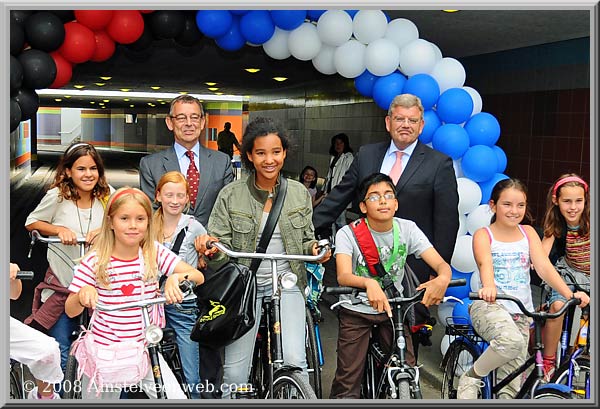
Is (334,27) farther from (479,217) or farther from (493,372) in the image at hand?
(493,372)

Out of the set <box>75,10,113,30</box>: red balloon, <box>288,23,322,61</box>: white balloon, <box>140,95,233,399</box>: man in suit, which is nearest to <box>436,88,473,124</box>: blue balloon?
<box>288,23,322,61</box>: white balloon

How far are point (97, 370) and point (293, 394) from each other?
85cm

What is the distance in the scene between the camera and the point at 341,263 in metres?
A: 3.38

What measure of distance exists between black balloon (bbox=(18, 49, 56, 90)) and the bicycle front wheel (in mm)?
3008

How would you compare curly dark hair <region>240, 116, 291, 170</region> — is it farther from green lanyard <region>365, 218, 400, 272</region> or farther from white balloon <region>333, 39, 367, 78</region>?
white balloon <region>333, 39, 367, 78</region>

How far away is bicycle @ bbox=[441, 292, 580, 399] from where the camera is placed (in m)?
3.20

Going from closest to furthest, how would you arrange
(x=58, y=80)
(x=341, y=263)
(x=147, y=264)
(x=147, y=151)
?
(x=147, y=264) < (x=341, y=263) < (x=58, y=80) < (x=147, y=151)

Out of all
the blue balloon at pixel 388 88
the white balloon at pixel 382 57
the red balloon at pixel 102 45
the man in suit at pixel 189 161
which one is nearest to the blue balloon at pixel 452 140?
the blue balloon at pixel 388 88

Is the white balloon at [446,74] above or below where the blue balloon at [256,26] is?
below

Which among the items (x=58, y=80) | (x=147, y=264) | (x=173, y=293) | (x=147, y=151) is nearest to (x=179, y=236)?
(x=147, y=264)

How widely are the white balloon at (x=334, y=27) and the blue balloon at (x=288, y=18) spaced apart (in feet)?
0.52

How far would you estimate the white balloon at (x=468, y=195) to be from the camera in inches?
211

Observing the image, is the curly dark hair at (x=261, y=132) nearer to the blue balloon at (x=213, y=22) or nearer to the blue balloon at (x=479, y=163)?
the blue balloon at (x=213, y=22)

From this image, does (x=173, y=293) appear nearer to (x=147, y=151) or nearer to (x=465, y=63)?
(x=465, y=63)
